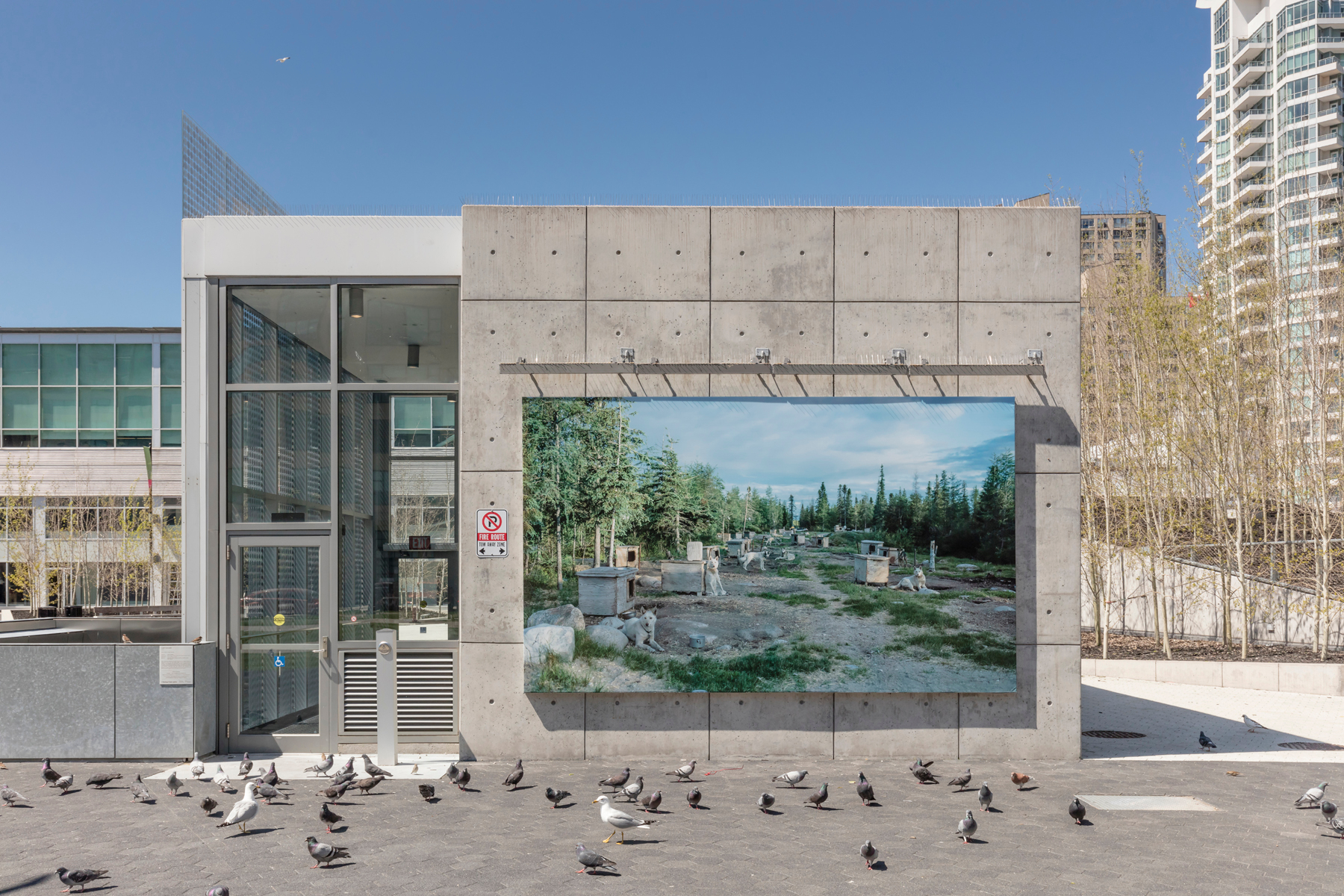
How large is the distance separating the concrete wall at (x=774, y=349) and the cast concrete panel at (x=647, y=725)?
0.06 ft

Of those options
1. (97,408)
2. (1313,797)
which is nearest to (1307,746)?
(1313,797)

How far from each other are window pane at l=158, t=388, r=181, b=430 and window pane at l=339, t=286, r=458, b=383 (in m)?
33.6

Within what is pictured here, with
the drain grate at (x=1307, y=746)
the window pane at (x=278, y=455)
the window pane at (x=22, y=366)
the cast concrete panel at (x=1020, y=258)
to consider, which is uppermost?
the window pane at (x=22, y=366)

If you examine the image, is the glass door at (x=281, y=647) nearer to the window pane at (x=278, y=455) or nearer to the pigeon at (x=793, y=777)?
the window pane at (x=278, y=455)

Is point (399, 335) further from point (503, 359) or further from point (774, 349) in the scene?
point (774, 349)

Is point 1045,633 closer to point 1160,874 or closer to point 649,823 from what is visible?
point 1160,874

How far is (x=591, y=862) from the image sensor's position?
6648 mm

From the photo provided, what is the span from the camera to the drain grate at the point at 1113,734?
477 inches

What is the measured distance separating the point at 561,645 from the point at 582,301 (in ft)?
12.9

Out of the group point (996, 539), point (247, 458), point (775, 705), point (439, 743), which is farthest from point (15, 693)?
point (996, 539)

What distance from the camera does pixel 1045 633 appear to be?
1038 centimetres

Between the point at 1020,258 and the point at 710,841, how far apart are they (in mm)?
7229

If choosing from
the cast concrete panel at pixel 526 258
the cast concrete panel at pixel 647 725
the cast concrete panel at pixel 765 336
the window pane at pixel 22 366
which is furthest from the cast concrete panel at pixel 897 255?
the window pane at pixel 22 366

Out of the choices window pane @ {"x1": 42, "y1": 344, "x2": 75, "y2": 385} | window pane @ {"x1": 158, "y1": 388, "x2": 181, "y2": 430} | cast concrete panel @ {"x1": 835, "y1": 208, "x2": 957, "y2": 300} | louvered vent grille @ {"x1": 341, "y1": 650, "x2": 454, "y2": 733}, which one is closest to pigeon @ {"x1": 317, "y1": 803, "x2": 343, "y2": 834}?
louvered vent grille @ {"x1": 341, "y1": 650, "x2": 454, "y2": 733}
